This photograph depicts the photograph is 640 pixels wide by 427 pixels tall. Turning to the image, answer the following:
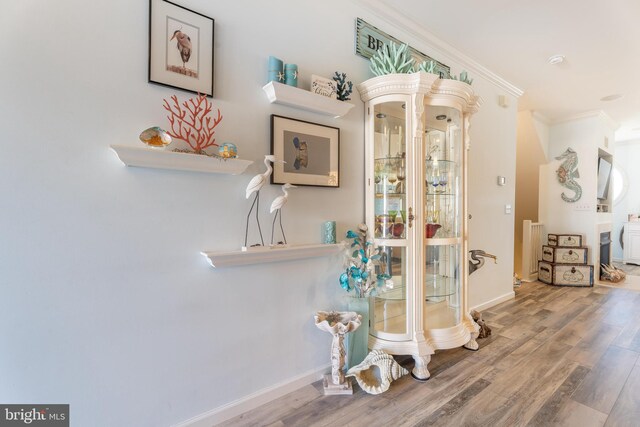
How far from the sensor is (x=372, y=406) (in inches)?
64.5

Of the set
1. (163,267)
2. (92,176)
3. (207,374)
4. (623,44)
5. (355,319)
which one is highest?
(623,44)

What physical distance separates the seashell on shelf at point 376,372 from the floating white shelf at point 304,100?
5.07 feet

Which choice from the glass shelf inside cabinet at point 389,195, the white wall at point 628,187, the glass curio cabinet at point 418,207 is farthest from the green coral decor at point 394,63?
the white wall at point 628,187

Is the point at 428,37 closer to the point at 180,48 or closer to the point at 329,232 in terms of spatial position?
the point at 329,232

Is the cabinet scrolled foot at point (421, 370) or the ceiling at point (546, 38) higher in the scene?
the ceiling at point (546, 38)

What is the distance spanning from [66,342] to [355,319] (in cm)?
138

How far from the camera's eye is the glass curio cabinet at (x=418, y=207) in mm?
1921

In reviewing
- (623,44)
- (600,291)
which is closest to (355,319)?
(623,44)

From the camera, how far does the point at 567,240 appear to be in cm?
439

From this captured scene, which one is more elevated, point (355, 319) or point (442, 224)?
point (442, 224)

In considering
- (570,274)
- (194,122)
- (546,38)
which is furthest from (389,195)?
(570,274)

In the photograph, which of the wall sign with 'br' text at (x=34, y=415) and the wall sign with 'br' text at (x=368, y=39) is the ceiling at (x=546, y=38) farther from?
the wall sign with 'br' text at (x=34, y=415)

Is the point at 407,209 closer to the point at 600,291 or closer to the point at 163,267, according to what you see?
the point at 163,267

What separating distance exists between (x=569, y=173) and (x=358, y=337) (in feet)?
15.9
